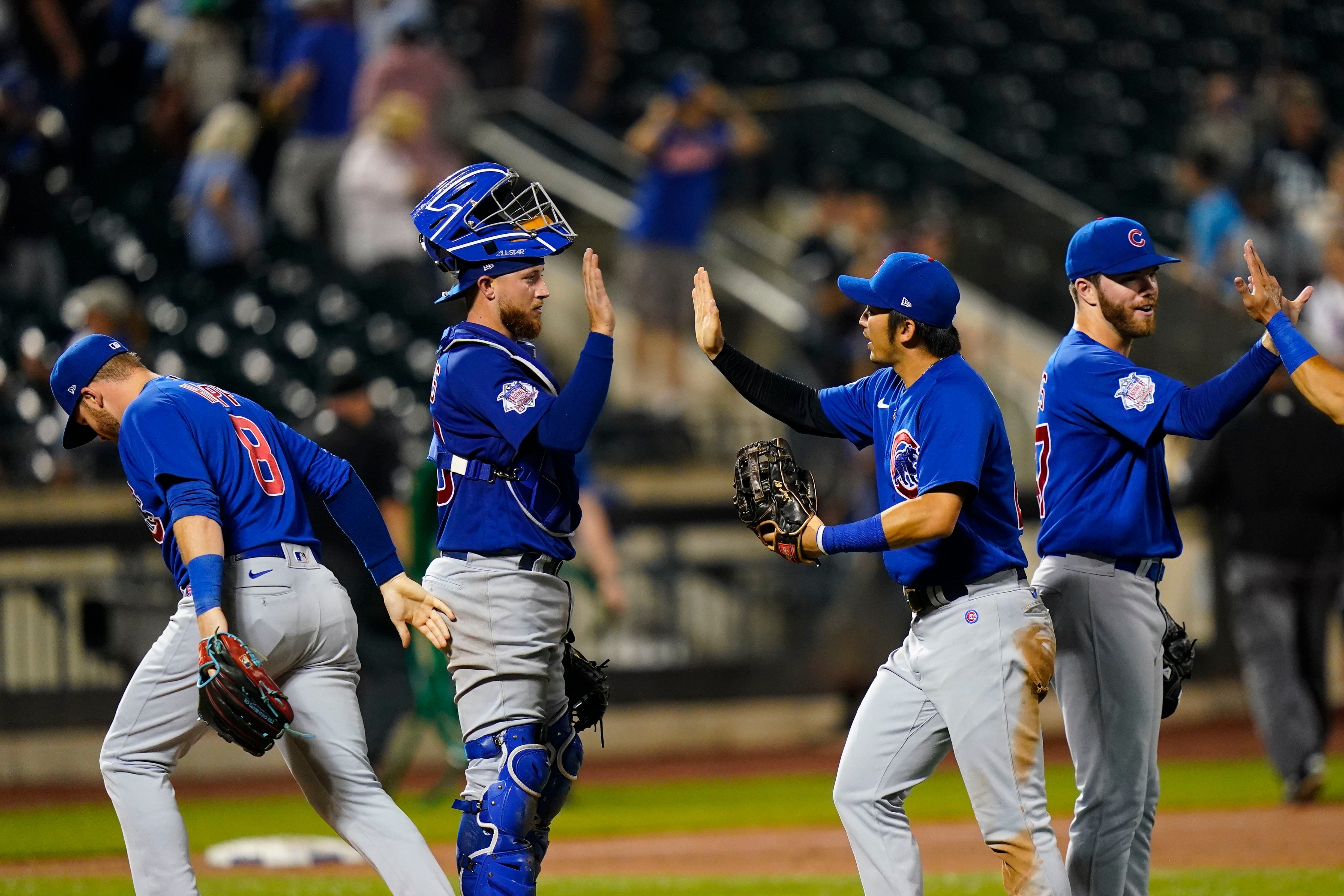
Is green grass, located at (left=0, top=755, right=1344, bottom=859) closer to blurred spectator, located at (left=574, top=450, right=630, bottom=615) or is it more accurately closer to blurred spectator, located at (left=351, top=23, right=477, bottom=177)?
blurred spectator, located at (left=574, top=450, right=630, bottom=615)

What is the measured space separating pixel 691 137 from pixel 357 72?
8.69 feet

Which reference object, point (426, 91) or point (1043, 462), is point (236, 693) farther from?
point (426, 91)

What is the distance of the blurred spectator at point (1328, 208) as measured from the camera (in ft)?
47.8

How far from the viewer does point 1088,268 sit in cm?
524

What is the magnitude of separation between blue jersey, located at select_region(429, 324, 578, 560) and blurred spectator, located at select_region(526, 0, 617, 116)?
11.1 meters

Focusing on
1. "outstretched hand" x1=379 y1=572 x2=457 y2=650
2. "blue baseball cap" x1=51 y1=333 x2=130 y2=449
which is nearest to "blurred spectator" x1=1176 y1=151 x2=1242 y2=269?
"outstretched hand" x1=379 y1=572 x2=457 y2=650

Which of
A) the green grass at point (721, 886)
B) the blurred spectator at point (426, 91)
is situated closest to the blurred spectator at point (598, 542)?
the green grass at point (721, 886)

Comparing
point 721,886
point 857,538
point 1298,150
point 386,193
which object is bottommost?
point 721,886

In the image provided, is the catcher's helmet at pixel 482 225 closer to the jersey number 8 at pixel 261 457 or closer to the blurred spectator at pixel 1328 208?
the jersey number 8 at pixel 261 457

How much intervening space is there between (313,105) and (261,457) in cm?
896

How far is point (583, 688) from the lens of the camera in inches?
216

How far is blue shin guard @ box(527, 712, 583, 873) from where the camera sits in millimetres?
5227

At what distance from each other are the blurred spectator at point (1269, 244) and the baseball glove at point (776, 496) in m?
9.78

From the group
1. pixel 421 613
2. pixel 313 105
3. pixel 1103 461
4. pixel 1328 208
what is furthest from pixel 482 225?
pixel 1328 208
